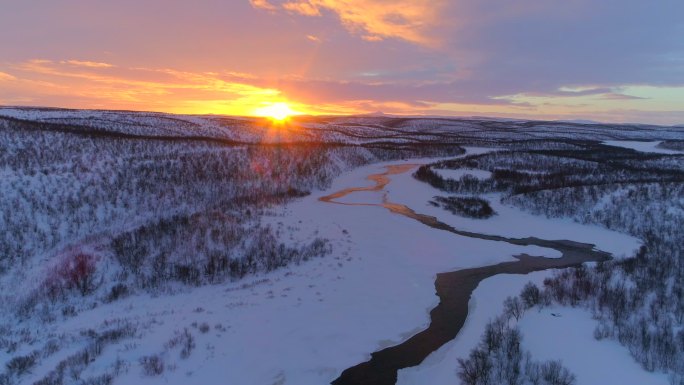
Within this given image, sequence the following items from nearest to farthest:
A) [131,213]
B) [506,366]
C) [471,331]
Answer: [506,366] → [471,331] → [131,213]

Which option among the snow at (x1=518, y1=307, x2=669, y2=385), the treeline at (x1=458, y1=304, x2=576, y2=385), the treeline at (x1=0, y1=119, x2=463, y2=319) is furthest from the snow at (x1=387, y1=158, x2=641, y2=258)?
the treeline at (x1=458, y1=304, x2=576, y2=385)

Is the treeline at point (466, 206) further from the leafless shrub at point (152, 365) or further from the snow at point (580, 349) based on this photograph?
the leafless shrub at point (152, 365)

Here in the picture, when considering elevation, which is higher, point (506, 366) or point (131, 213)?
point (131, 213)

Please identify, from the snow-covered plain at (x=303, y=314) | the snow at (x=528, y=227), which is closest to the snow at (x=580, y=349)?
the snow-covered plain at (x=303, y=314)

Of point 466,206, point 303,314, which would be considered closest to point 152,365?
point 303,314

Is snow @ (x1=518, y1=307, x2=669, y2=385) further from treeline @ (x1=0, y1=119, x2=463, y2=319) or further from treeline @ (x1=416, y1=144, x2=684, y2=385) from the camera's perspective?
treeline @ (x1=0, y1=119, x2=463, y2=319)

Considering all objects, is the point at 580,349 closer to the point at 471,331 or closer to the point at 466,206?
the point at 471,331

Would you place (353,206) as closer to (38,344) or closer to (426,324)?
(426,324)

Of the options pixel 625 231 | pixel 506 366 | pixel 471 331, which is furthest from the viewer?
pixel 625 231
